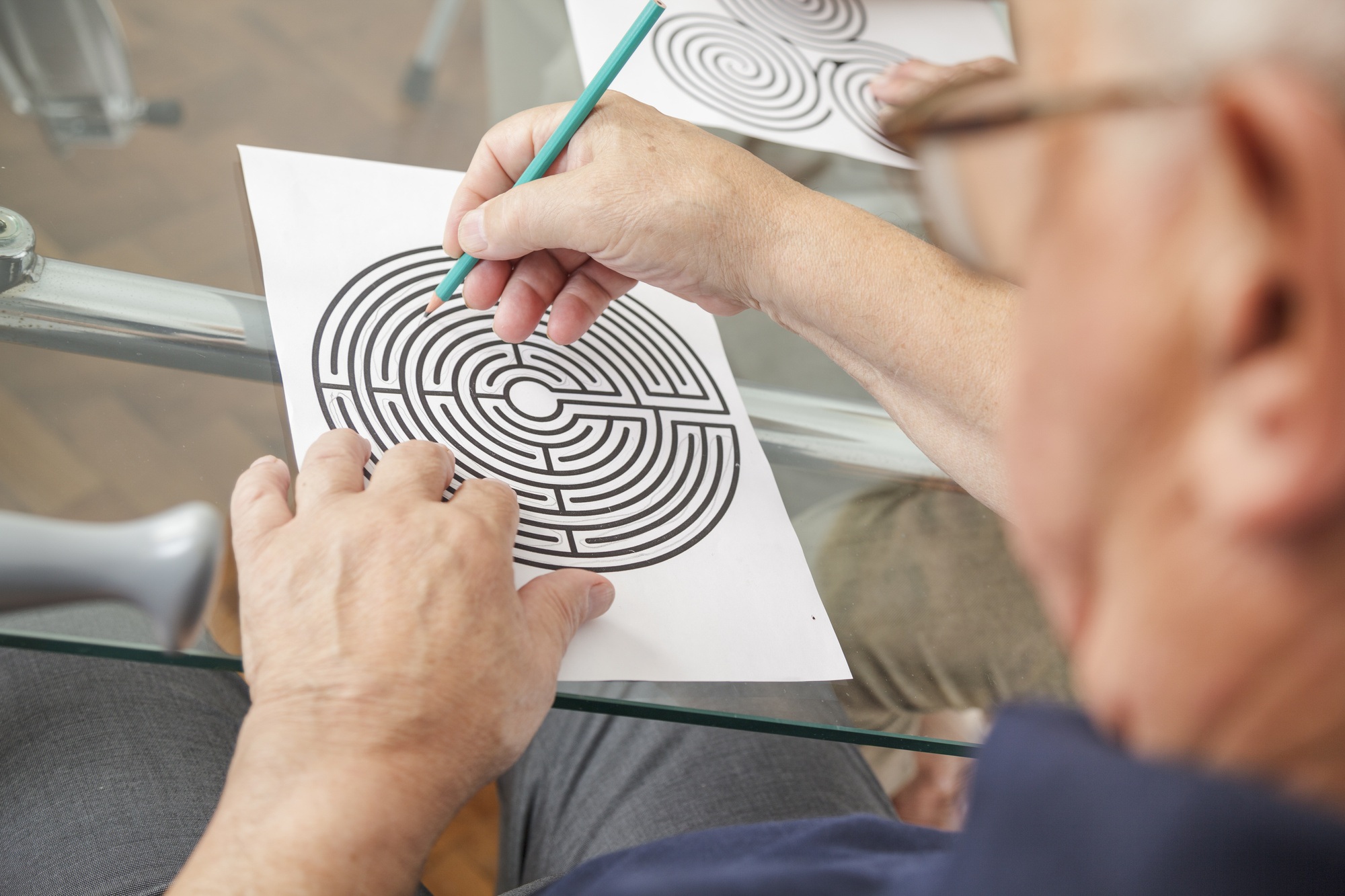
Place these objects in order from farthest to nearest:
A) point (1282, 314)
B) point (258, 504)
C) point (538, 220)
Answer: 1. point (538, 220)
2. point (258, 504)
3. point (1282, 314)

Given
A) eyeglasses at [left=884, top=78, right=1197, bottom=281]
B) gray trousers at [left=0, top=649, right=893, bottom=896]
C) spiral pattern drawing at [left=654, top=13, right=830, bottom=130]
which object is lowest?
gray trousers at [left=0, top=649, right=893, bottom=896]

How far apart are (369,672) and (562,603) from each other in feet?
0.42

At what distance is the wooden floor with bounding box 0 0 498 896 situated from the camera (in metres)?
0.66

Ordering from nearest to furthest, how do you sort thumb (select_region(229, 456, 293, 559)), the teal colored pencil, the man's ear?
the man's ear < thumb (select_region(229, 456, 293, 559)) < the teal colored pencil

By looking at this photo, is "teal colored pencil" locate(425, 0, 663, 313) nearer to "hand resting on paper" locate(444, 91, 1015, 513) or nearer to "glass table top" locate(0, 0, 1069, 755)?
"hand resting on paper" locate(444, 91, 1015, 513)

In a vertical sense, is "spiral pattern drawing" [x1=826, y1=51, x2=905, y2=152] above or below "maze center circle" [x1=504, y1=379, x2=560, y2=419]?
above

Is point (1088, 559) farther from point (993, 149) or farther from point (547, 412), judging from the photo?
point (547, 412)

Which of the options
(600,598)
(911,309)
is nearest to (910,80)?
(911,309)

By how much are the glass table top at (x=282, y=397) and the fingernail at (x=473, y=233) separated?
17 centimetres

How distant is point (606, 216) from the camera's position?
72 centimetres

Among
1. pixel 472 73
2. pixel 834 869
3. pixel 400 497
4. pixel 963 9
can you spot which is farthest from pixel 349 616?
pixel 963 9

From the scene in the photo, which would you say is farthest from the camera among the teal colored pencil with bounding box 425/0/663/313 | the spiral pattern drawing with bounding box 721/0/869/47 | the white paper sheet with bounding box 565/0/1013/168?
the spiral pattern drawing with bounding box 721/0/869/47

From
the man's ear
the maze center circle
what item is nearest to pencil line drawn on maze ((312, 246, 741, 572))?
the maze center circle

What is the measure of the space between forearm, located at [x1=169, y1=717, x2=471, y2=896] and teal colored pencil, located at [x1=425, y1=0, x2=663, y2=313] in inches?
15.0
